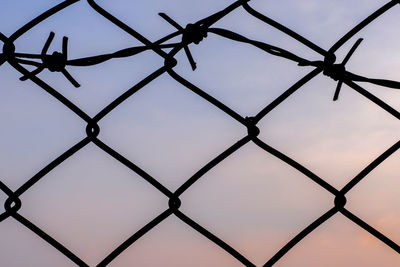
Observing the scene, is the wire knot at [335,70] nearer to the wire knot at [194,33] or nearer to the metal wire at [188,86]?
the metal wire at [188,86]

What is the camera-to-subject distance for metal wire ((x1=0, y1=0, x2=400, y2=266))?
4.48ft

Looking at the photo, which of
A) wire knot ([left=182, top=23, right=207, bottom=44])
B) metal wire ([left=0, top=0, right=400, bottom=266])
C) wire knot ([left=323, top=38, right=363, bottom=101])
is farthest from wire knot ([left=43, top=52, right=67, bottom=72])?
wire knot ([left=323, top=38, right=363, bottom=101])

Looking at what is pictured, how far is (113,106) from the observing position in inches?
57.1

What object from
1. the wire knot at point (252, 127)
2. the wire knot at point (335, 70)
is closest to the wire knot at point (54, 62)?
the wire knot at point (252, 127)

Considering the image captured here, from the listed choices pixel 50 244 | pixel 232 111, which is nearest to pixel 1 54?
pixel 50 244

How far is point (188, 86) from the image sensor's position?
1451mm

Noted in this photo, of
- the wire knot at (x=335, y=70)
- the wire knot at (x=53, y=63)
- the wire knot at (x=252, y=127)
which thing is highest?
the wire knot at (x=335, y=70)

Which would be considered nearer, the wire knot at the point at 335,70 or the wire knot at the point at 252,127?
the wire knot at the point at 335,70

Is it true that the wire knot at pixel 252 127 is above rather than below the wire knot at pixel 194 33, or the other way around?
below

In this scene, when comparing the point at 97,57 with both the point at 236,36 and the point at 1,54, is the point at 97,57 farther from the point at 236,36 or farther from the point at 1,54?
the point at 236,36

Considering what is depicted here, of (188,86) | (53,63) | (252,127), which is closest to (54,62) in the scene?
(53,63)

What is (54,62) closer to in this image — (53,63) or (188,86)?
(53,63)

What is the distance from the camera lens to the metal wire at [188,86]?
137 centimetres

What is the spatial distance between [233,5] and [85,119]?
0.45 m
